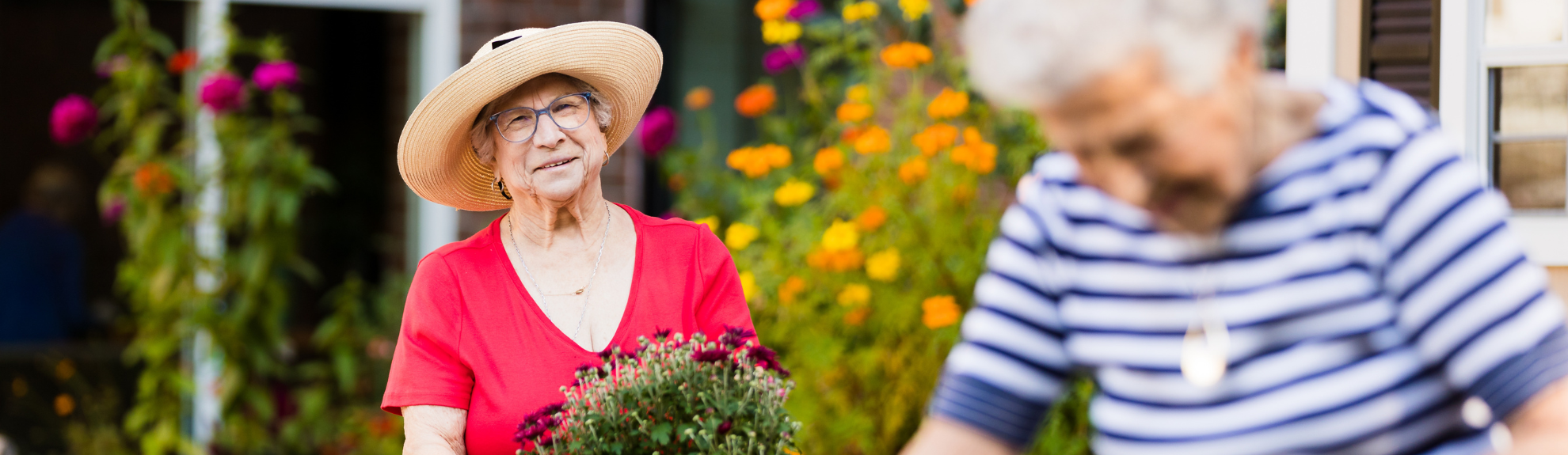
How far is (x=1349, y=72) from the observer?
3078 millimetres

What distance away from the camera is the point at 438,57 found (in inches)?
201

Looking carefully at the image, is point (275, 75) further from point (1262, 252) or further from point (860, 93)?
point (1262, 252)

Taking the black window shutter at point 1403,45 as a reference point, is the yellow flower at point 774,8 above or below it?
above

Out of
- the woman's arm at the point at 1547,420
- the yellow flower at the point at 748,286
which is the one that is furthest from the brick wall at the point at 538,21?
the woman's arm at the point at 1547,420

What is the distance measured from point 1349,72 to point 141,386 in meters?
3.98

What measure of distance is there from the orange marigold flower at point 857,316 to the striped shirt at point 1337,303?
2.40m

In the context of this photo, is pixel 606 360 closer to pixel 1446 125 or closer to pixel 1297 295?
pixel 1297 295

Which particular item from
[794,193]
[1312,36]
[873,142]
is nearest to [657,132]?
[794,193]

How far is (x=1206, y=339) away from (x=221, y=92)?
12.7ft

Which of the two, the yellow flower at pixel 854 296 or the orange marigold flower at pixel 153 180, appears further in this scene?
the orange marigold flower at pixel 153 180

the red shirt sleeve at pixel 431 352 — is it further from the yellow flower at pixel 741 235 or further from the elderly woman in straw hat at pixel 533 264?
the yellow flower at pixel 741 235

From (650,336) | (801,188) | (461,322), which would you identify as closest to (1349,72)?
(801,188)

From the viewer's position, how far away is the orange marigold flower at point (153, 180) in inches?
165

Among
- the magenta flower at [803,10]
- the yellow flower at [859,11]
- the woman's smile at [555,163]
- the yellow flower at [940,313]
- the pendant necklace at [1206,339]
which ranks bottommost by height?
the yellow flower at [940,313]
